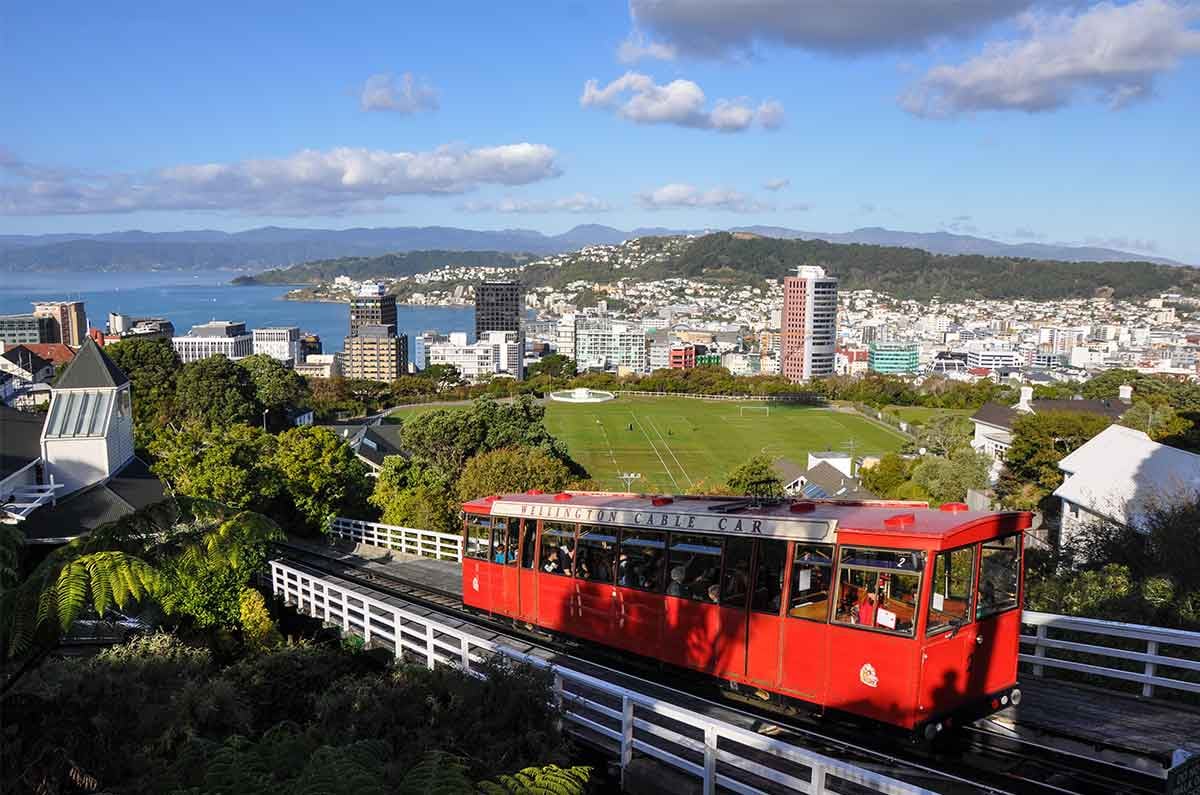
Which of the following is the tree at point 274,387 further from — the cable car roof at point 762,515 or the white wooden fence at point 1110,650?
the white wooden fence at point 1110,650

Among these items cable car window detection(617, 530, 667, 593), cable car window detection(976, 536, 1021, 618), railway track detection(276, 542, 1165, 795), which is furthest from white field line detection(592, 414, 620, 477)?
cable car window detection(976, 536, 1021, 618)

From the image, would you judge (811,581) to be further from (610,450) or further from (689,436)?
(689,436)

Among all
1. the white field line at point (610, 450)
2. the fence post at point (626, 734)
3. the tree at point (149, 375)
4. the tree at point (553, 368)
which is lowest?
the tree at point (553, 368)

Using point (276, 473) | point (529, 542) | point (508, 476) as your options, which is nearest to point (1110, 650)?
point (529, 542)

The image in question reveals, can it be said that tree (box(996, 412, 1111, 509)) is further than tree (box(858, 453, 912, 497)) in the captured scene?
No

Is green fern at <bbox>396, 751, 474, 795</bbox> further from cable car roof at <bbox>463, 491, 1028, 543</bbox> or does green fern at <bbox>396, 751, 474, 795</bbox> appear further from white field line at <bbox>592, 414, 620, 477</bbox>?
white field line at <bbox>592, 414, 620, 477</bbox>

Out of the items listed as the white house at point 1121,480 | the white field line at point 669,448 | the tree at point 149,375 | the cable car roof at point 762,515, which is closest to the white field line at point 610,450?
the white field line at point 669,448
